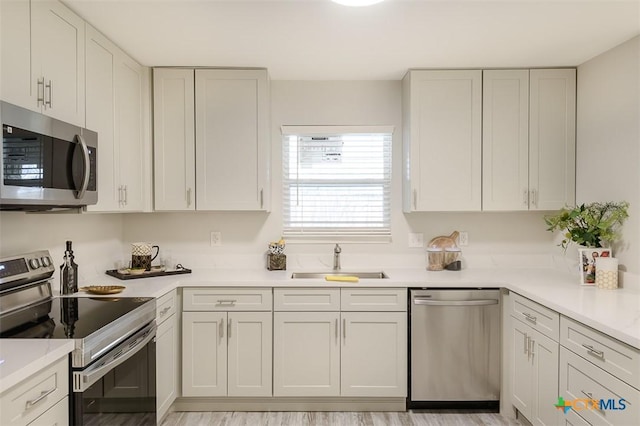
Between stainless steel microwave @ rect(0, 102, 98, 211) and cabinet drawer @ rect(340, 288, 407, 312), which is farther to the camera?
cabinet drawer @ rect(340, 288, 407, 312)

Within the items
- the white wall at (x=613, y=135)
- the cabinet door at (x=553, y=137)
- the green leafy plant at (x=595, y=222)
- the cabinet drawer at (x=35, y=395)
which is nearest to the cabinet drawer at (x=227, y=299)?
the cabinet drawer at (x=35, y=395)

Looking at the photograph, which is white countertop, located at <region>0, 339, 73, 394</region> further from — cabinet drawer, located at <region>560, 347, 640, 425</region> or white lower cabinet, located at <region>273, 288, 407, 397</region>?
cabinet drawer, located at <region>560, 347, 640, 425</region>

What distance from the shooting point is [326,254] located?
126 inches

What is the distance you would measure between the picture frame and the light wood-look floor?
1.02m

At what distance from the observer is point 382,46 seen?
2463 millimetres

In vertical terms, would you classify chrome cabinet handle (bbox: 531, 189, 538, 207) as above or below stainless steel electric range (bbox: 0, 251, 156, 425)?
above

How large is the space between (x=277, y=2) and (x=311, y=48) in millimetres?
588

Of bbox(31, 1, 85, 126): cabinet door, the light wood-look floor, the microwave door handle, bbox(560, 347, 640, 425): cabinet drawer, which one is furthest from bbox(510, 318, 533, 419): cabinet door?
bbox(31, 1, 85, 126): cabinet door

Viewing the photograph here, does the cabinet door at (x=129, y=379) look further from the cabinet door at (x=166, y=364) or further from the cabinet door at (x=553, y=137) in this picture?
the cabinet door at (x=553, y=137)

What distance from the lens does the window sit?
319 centimetres

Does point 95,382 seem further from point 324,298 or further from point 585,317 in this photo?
point 585,317

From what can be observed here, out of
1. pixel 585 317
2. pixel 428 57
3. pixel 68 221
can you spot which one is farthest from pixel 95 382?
pixel 428 57

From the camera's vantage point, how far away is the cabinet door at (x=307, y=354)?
103 inches

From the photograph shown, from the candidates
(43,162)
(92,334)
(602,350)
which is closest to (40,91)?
Answer: (43,162)
